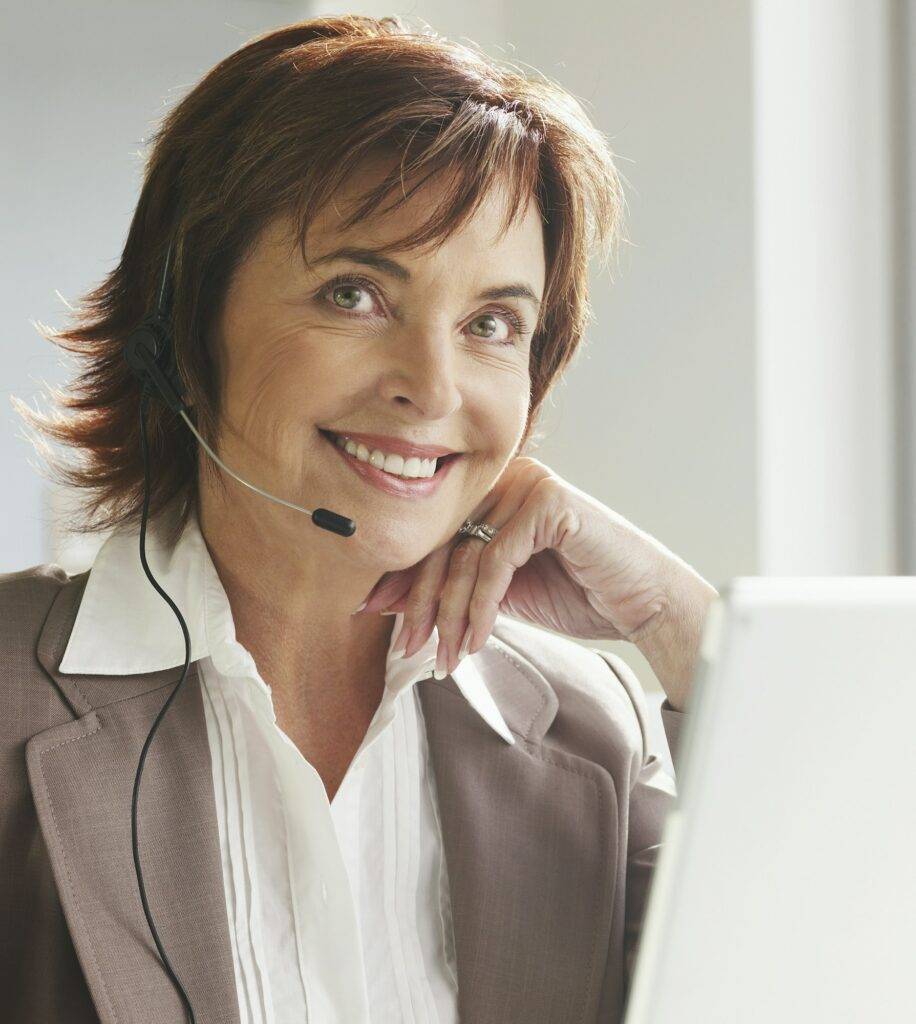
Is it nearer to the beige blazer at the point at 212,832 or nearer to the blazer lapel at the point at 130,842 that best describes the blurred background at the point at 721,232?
the beige blazer at the point at 212,832

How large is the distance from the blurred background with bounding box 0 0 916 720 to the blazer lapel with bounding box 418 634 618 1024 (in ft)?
3.36

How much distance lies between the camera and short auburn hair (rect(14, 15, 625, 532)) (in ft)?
3.89

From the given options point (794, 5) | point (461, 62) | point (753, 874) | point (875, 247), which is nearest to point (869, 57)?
point (794, 5)

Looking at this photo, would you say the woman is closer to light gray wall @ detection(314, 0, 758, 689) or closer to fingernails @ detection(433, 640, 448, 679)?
fingernails @ detection(433, 640, 448, 679)

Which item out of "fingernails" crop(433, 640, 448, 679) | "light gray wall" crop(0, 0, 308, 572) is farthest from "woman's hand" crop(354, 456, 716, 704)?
"light gray wall" crop(0, 0, 308, 572)

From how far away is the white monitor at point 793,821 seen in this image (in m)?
0.47

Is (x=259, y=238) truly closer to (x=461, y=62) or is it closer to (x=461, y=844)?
(x=461, y=62)

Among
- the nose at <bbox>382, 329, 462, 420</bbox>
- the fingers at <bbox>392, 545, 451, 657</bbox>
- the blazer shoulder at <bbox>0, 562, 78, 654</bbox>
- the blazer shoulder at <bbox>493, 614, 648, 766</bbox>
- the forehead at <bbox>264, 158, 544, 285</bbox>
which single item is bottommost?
the blazer shoulder at <bbox>493, 614, 648, 766</bbox>

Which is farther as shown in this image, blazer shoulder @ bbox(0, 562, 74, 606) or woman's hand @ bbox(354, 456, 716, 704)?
woman's hand @ bbox(354, 456, 716, 704)

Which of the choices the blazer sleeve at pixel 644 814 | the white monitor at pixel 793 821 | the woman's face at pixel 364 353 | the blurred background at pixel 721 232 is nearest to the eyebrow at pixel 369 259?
the woman's face at pixel 364 353

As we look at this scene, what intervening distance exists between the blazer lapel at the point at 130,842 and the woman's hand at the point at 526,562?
0.27 metres

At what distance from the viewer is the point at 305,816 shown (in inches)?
47.2

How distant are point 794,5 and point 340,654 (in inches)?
61.6

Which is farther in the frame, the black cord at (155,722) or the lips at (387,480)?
the lips at (387,480)
